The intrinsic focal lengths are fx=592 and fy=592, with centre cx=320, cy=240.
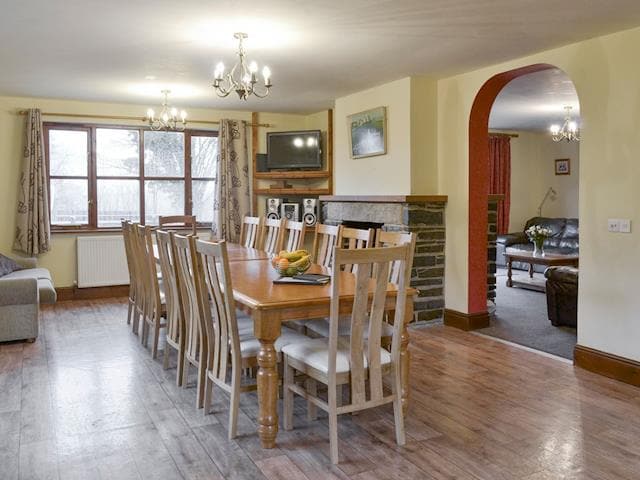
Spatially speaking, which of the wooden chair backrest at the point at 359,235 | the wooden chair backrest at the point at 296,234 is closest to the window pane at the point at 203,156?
the wooden chair backrest at the point at 296,234

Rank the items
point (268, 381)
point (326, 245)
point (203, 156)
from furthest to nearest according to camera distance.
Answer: point (203, 156) < point (326, 245) < point (268, 381)

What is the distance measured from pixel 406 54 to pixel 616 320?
2.46m

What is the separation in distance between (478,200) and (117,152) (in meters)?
4.26

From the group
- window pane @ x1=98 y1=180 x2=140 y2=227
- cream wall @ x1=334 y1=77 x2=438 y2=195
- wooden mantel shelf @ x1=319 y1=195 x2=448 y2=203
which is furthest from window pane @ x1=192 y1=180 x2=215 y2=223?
cream wall @ x1=334 y1=77 x2=438 y2=195

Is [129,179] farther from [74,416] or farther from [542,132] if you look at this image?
[542,132]

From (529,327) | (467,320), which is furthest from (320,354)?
(529,327)

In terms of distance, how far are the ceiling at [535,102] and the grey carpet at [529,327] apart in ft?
7.35

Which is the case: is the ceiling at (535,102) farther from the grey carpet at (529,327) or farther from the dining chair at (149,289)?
the dining chair at (149,289)

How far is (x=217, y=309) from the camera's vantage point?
2.97 metres

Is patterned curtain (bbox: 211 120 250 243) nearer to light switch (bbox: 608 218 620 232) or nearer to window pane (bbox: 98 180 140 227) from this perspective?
window pane (bbox: 98 180 140 227)

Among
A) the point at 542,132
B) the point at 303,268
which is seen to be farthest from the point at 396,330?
the point at 542,132

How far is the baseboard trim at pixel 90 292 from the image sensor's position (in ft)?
22.3

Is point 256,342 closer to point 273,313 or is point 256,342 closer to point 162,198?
point 273,313

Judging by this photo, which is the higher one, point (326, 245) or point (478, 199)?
point (478, 199)
